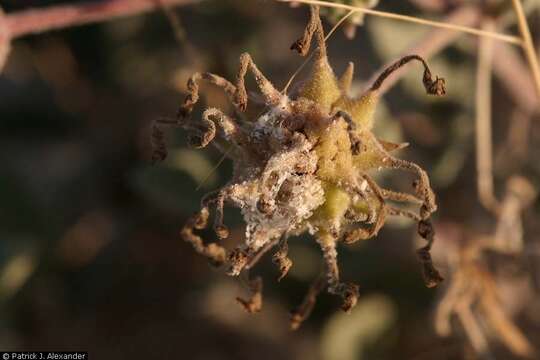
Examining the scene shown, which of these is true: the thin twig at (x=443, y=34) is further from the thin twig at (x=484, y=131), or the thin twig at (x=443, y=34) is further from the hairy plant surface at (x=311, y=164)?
the hairy plant surface at (x=311, y=164)

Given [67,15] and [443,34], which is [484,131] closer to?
[443,34]

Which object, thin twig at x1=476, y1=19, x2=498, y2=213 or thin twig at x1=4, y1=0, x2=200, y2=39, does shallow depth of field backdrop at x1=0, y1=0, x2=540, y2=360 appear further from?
thin twig at x1=4, y1=0, x2=200, y2=39

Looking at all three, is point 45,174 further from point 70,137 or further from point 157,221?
point 157,221

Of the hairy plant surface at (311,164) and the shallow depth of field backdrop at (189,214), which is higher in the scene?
the shallow depth of field backdrop at (189,214)

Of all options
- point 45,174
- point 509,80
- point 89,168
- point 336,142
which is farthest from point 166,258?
point 336,142

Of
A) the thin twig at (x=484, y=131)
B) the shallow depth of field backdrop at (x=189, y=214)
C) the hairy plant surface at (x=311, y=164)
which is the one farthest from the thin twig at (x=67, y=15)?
the thin twig at (x=484, y=131)

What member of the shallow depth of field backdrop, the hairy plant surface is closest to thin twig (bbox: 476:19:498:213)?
the shallow depth of field backdrop
